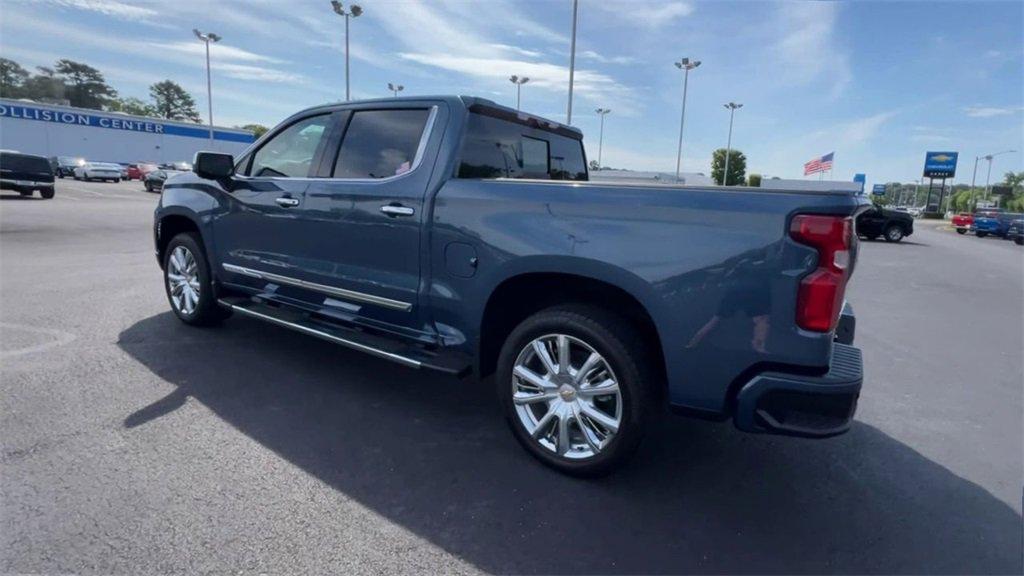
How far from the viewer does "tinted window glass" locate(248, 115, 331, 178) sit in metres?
4.16

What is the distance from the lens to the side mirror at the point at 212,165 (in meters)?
4.38

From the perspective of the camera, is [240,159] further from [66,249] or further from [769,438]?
[66,249]

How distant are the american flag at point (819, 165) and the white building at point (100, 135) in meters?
51.3

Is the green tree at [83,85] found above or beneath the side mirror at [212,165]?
above

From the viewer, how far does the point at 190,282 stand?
5148 mm

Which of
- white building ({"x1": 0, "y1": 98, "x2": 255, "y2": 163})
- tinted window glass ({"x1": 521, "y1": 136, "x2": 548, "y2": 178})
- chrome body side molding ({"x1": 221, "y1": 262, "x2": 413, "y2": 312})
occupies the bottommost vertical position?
chrome body side molding ({"x1": 221, "y1": 262, "x2": 413, "y2": 312})

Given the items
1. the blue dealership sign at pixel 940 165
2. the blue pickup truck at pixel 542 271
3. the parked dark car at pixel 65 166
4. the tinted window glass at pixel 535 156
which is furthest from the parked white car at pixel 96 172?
the blue dealership sign at pixel 940 165

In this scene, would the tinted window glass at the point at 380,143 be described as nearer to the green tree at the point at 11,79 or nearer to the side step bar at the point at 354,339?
the side step bar at the point at 354,339

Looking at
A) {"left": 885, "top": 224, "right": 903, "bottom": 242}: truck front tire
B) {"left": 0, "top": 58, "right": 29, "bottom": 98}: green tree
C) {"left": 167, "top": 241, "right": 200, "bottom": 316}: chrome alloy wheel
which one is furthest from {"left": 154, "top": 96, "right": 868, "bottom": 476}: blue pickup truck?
{"left": 0, "top": 58, "right": 29, "bottom": 98}: green tree

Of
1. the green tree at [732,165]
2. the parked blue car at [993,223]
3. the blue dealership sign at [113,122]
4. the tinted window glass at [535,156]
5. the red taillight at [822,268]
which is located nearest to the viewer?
the red taillight at [822,268]

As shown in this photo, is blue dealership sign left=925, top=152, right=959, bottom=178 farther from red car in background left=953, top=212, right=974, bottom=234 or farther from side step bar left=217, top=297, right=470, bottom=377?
side step bar left=217, top=297, right=470, bottom=377

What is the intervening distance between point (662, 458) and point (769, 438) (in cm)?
82

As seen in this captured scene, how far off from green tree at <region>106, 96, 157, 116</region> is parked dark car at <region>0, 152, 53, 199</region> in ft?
288

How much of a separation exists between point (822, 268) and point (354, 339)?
267 cm
